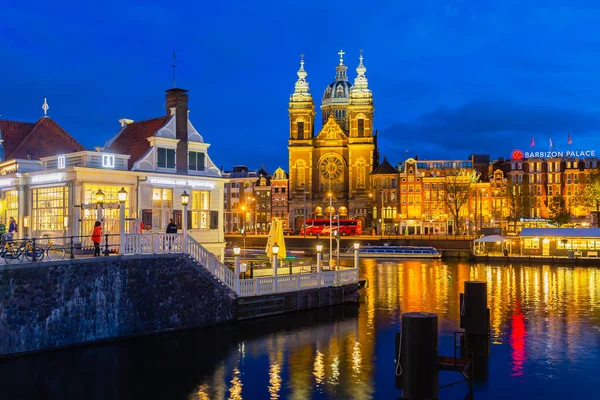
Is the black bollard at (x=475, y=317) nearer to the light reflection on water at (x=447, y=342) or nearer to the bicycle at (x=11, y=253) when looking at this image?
the light reflection on water at (x=447, y=342)

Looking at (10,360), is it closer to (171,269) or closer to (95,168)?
(171,269)

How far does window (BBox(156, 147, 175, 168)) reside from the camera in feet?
125

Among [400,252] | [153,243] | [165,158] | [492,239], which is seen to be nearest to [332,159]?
[400,252]

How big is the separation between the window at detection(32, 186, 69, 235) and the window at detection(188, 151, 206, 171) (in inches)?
311

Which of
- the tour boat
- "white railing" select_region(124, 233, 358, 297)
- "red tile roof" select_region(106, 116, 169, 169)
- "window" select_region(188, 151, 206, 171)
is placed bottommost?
the tour boat

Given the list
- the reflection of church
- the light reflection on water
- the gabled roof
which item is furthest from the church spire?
the light reflection on water

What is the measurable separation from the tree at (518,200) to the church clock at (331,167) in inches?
1361

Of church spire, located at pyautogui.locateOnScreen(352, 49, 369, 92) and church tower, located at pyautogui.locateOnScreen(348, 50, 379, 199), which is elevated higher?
church spire, located at pyautogui.locateOnScreen(352, 49, 369, 92)

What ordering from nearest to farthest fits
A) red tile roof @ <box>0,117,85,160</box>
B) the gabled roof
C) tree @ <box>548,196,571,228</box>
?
red tile roof @ <box>0,117,85,160</box> → tree @ <box>548,196,571,228</box> → the gabled roof

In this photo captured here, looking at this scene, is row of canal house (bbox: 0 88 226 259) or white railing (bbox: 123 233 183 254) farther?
row of canal house (bbox: 0 88 226 259)

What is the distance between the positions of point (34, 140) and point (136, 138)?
7442 millimetres

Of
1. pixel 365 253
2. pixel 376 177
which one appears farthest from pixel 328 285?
pixel 376 177

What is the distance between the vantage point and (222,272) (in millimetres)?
32031

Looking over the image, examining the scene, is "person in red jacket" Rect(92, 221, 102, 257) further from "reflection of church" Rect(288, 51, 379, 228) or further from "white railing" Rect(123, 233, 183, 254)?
"reflection of church" Rect(288, 51, 379, 228)
